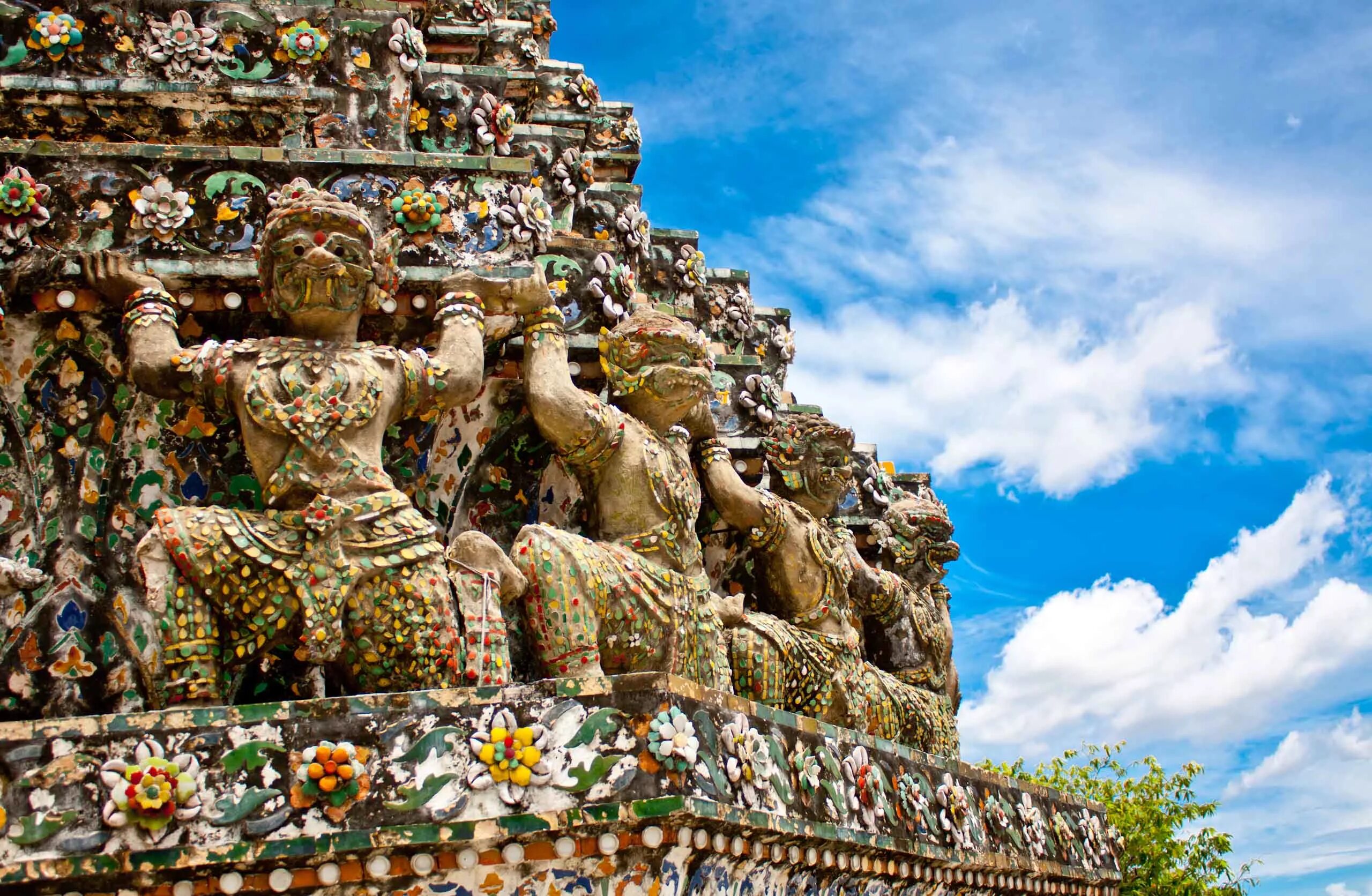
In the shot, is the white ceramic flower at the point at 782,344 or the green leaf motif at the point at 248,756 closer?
the green leaf motif at the point at 248,756

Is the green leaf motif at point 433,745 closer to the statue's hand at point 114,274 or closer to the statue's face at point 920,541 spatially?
→ the statue's hand at point 114,274

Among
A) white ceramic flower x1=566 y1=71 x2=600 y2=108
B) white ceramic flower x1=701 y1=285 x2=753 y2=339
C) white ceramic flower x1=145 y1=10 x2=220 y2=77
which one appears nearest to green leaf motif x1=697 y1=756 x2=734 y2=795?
white ceramic flower x1=145 y1=10 x2=220 y2=77

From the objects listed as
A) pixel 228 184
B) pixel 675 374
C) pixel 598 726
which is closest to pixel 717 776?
pixel 598 726

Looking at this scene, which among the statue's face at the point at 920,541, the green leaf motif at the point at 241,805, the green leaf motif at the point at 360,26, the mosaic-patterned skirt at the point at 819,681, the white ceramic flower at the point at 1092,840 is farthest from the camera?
the statue's face at the point at 920,541

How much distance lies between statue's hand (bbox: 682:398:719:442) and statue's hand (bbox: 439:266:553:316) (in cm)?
127

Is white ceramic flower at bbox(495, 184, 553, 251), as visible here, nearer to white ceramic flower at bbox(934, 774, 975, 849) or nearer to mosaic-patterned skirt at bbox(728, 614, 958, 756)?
mosaic-patterned skirt at bbox(728, 614, 958, 756)

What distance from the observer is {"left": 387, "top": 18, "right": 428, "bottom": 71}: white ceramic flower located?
31.8ft

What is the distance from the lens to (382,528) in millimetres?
7691

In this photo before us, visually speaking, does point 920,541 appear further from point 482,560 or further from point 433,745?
point 433,745

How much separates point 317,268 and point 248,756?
8.39 ft

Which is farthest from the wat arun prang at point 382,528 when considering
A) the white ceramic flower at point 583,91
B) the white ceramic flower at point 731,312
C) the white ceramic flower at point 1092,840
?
the white ceramic flower at point 583,91

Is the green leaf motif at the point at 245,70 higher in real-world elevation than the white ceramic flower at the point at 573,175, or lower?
lower

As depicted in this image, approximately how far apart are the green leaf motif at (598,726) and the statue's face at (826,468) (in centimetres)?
432

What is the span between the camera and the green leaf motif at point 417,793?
21.7 ft
